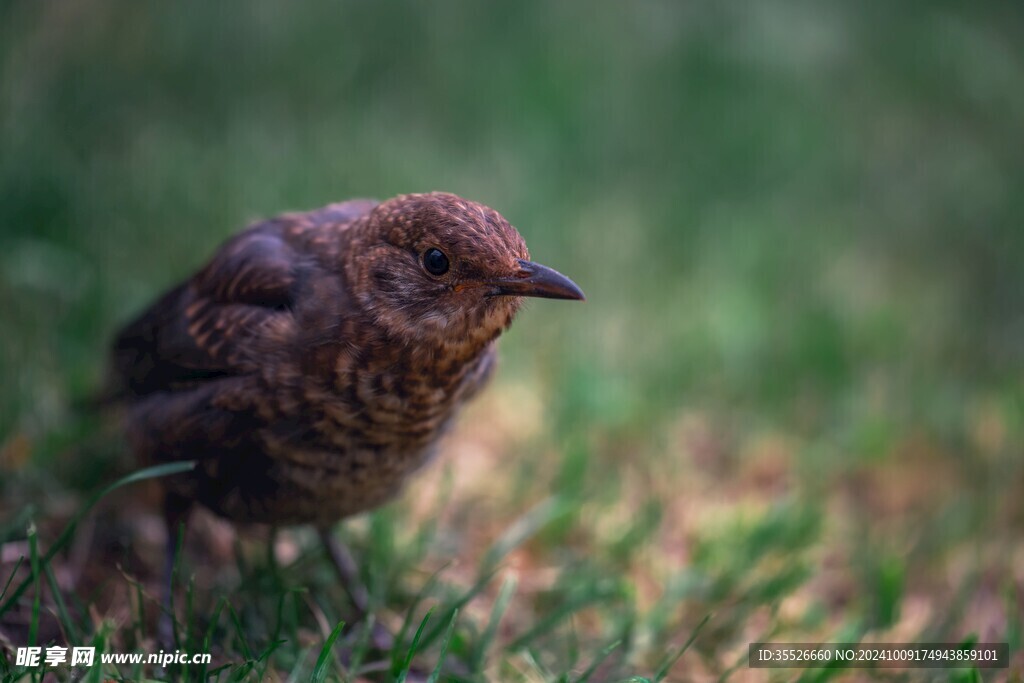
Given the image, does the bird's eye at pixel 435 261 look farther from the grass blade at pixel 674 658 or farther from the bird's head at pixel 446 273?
the grass blade at pixel 674 658

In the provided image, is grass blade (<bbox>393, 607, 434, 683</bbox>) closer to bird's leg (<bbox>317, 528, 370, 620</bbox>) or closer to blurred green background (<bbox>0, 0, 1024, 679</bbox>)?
bird's leg (<bbox>317, 528, 370, 620</bbox>)

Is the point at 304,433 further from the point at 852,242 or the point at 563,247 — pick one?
the point at 852,242

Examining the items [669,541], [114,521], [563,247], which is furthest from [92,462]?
[563,247]

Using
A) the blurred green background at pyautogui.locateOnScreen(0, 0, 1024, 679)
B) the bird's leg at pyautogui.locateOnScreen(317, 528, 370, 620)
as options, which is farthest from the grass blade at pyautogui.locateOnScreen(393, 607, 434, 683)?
Answer: the blurred green background at pyautogui.locateOnScreen(0, 0, 1024, 679)

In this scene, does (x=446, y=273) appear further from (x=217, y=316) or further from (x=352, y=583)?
(x=352, y=583)

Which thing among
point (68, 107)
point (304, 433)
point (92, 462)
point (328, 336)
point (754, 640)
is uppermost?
point (68, 107)

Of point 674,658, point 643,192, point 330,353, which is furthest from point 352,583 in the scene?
point 643,192
